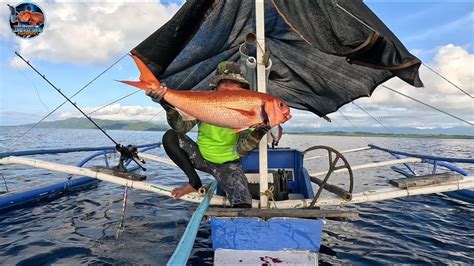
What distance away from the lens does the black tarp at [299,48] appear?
406 cm

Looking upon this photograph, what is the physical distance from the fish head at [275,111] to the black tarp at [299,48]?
1.54m

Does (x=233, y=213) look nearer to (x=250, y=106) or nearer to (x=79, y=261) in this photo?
(x=250, y=106)

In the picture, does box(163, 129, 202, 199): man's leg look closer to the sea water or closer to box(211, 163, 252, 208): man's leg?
box(211, 163, 252, 208): man's leg

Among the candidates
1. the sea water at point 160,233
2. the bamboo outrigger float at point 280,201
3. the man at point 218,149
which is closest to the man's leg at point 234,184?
the man at point 218,149

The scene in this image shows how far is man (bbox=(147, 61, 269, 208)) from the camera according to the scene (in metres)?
4.45

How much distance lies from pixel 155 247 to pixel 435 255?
219 inches

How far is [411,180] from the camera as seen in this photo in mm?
5227

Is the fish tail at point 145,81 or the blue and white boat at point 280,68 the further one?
the blue and white boat at point 280,68

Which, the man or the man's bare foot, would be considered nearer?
the man

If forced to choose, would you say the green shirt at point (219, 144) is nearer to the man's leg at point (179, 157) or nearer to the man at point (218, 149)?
the man at point (218, 149)

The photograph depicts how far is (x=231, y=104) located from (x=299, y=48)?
4372 millimetres

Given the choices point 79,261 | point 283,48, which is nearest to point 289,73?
point 283,48

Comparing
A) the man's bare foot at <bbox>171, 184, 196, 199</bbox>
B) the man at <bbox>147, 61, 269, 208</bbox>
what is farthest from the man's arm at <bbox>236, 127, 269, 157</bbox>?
the man's bare foot at <bbox>171, 184, 196, 199</bbox>

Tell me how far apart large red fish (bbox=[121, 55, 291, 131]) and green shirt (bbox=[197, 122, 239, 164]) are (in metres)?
1.42
